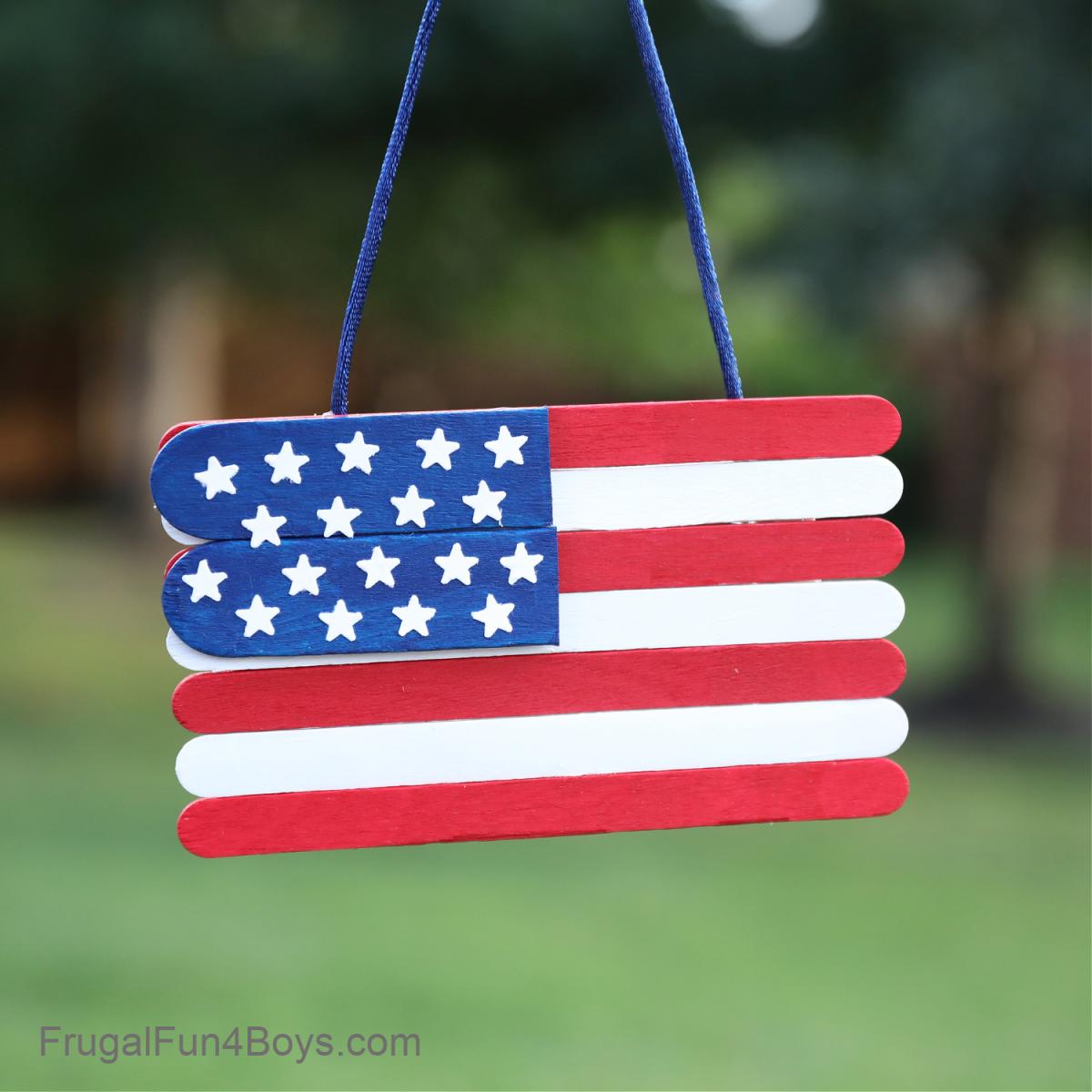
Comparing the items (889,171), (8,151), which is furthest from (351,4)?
(889,171)

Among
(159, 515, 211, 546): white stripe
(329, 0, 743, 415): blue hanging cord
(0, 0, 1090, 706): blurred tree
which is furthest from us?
(0, 0, 1090, 706): blurred tree

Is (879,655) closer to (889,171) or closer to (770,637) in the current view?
(770,637)

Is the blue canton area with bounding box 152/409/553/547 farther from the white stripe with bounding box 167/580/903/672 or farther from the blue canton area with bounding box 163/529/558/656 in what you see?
the white stripe with bounding box 167/580/903/672

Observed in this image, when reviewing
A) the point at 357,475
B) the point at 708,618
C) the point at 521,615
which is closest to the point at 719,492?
the point at 708,618

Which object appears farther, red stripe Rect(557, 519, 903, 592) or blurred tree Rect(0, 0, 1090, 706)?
blurred tree Rect(0, 0, 1090, 706)

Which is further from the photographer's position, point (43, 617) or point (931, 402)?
point (931, 402)

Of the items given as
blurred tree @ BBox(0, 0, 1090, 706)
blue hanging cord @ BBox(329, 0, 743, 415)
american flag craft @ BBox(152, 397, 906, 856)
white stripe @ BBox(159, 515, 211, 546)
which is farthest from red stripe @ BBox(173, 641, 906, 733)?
blurred tree @ BBox(0, 0, 1090, 706)

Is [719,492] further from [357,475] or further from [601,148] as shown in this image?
[601,148]

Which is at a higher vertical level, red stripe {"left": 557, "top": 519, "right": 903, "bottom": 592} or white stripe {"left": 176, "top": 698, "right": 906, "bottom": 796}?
red stripe {"left": 557, "top": 519, "right": 903, "bottom": 592}

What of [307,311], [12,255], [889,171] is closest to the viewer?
[889,171]
